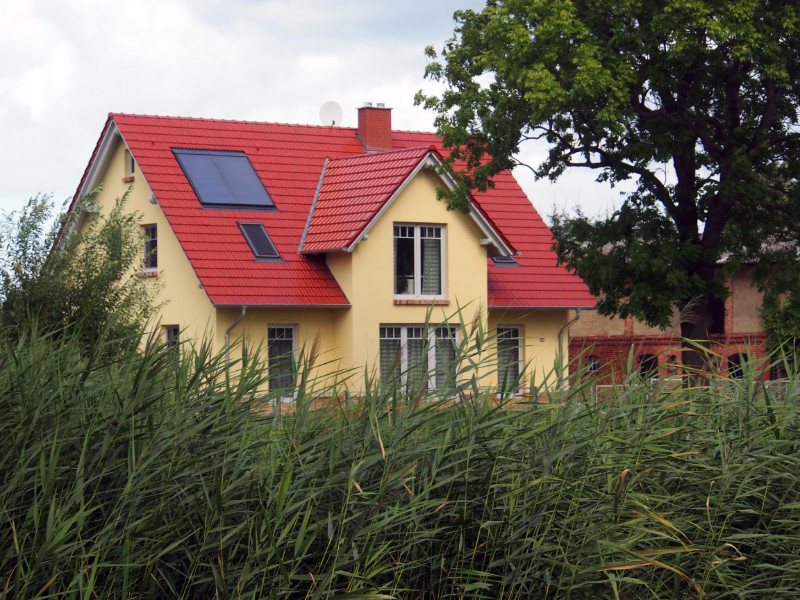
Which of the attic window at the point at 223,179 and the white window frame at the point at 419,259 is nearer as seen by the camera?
the white window frame at the point at 419,259

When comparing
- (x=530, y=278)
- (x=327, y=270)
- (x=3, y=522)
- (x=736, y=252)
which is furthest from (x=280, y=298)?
(x=3, y=522)

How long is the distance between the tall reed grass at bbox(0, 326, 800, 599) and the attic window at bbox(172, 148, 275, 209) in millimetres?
20429

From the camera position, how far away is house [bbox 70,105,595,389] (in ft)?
86.8

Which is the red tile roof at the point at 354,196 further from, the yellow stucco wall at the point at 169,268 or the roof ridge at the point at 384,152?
the yellow stucco wall at the point at 169,268

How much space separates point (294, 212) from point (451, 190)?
416cm

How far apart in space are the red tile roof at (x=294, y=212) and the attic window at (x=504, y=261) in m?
0.26

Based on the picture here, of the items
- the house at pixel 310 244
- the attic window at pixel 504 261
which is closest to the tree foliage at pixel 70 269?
the house at pixel 310 244

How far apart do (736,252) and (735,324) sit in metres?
13.4

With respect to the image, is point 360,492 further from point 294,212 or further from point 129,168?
point 129,168

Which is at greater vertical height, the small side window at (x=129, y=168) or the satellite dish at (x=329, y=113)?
the satellite dish at (x=329, y=113)

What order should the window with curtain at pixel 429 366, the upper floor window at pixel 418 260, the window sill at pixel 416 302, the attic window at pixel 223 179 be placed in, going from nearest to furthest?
the window with curtain at pixel 429 366 → the window sill at pixel 416 302 → the upper floor window at pixel 418 260 → the attic window at pixel 223 179

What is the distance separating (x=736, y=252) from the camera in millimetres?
28016

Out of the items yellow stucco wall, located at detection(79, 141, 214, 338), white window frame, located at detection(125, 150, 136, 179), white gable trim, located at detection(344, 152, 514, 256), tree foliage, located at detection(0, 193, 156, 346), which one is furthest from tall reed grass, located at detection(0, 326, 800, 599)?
white window frame, located at detection(125, 150, 136, 179)

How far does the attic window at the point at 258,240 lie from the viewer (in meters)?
27.3
